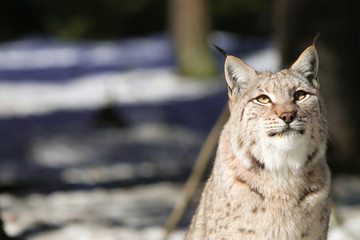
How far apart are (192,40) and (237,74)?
12.9 meters

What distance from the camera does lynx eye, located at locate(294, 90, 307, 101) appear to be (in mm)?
3346

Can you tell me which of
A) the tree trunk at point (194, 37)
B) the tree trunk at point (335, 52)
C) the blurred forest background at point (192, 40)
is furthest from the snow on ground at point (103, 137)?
the tree trunk at point (335, 52)

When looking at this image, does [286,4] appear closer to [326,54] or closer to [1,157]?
[326,54]

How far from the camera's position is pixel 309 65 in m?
3.42

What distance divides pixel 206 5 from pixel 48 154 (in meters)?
7.26

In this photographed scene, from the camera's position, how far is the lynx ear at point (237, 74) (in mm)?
3457

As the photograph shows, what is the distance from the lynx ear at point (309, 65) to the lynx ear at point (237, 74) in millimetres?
264

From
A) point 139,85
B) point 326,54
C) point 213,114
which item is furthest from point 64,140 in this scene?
point 326,54

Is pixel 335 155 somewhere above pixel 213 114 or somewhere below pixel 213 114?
above

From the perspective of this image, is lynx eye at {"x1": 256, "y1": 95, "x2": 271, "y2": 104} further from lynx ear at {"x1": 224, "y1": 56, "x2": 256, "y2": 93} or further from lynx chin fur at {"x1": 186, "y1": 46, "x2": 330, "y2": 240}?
lynx ear at {"x1": 224, "y1": 56, "x2": 256, "y2": 93}

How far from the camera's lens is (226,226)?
11.3 ft

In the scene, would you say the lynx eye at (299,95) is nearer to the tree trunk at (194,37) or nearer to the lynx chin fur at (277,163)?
the lynx chin fur at (277,163)

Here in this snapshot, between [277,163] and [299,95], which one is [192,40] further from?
[277,163]

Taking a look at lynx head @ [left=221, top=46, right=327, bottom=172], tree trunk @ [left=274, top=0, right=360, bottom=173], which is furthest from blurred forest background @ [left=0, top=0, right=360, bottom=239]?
lynx head @ [left=221, top=46, right=327, bottom=172]
